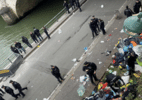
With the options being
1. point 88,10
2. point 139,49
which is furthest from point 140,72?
point 88,10

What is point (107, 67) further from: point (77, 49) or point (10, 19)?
point (10, 19)

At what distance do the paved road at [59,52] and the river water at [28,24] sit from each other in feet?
22.9

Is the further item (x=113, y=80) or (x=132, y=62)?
(x=132, y=62)

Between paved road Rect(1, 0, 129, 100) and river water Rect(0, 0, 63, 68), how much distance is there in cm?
697

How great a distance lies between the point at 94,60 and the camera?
820cm

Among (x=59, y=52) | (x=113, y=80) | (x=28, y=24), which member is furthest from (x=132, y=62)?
(x=28, y=24)

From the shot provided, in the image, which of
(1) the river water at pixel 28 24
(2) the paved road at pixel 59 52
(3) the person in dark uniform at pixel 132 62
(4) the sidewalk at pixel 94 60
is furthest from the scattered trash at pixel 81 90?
(1) the river water at pixel 28 24

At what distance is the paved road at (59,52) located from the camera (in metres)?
8.95

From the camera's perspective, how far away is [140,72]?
568 centimetres

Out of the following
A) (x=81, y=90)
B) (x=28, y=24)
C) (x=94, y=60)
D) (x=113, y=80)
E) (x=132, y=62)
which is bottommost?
(x=81, y=90)

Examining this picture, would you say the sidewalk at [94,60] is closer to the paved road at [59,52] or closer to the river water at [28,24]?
the paved road at [59,52]

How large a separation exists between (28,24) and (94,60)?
16883 mm

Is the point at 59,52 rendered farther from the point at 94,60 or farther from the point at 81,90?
the point at 81,90

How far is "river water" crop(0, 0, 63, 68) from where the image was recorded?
61.0 feet
